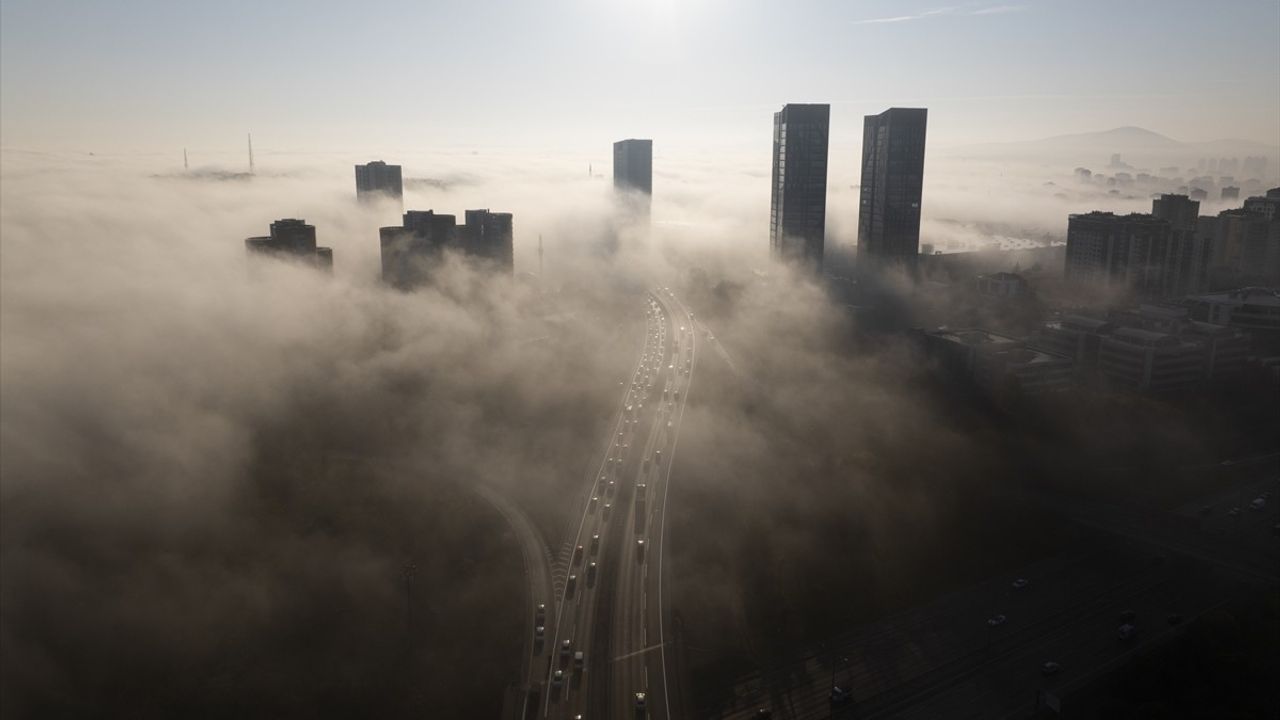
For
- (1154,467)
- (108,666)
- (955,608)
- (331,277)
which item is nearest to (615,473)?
(955,608)

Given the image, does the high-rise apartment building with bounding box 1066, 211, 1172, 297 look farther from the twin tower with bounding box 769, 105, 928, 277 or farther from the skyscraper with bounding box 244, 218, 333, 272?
the skyscraper with bounding box 244, 218, 333, 272

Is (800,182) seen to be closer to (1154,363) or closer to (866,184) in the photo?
(866,184)

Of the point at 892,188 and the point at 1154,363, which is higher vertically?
the point at 892,188

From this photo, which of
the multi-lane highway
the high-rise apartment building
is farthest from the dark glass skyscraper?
the multi-lane highway

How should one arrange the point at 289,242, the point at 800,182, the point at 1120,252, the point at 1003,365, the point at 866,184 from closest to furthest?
1. the point at 1003,365
2. the point at 289,242
3. the point at 800,182
4. the point at 866,184
5. the point at 1120,252

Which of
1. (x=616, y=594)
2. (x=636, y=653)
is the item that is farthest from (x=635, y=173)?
(x=636, y=653)

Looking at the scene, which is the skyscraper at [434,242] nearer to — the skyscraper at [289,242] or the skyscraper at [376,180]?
the skyscraper at [289,242]
